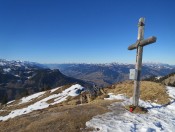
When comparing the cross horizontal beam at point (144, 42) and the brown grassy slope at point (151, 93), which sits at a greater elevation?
the cross horizontal beam at point (144, 42)

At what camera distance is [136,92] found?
775 inches

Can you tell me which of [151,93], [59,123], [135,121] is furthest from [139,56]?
[59,123]

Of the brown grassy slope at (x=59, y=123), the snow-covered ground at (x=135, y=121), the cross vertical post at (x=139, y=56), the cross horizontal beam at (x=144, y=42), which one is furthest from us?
the cross vertical post at (x=139, y=56)

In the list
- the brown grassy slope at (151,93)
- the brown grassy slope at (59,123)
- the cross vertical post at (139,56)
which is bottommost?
the brown grassy slope at (59,123)

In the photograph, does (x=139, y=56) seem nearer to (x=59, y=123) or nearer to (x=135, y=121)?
(x=135, y=121)

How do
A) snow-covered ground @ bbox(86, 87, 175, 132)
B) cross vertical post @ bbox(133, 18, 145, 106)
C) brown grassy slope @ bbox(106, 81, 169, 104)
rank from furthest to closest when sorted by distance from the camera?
brown grassy slope @ bbox(106, 81, 169, 104) → cross vertical post @ bbox(133, 18, 145, 106) → snow-covered ground @ bbox(86, 87, 175, 132)

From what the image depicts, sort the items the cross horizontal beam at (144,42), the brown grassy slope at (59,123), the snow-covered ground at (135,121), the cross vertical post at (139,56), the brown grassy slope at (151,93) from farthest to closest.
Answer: the brown grassy slope at (151,93) → the cross vertical post at (139,56) → the cross horizontal beam at (144,42) → the brown grassy slope at (59,123) → the snow-covered ground at (135,121)

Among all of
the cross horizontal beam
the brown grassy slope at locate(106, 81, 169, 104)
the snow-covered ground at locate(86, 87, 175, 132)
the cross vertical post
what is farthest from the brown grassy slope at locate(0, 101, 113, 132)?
the brown grassy slope at locate(106, 81, 169, 104)

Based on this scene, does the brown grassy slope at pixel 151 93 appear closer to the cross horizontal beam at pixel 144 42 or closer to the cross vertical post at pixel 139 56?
the cross vertical post at pixel 139 56

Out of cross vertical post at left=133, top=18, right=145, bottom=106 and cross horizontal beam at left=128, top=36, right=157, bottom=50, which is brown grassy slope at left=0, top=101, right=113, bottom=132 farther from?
cross horizontal beam at left=128, top=36, right=157, bottom=50

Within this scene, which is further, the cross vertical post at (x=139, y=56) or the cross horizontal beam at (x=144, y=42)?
the cross vertical post at (x=139, y=56)

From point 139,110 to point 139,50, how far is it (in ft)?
15.5

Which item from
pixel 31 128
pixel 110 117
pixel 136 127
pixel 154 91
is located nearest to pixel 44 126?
pixel 31 128

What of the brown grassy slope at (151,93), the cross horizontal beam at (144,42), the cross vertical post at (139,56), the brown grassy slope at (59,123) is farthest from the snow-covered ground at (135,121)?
the cross horizontal beam at (144,42)
